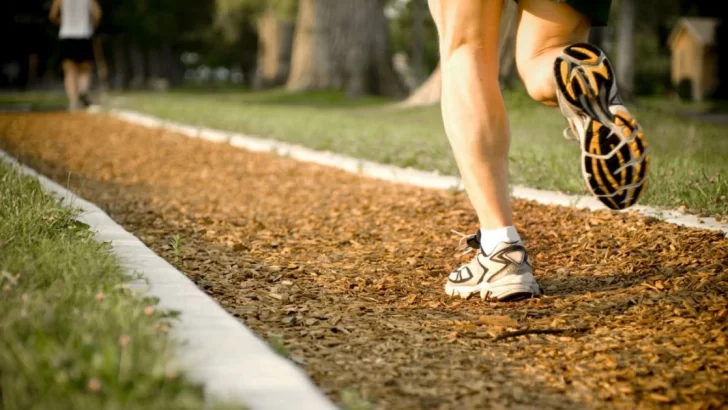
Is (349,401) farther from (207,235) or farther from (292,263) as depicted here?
(207,235)

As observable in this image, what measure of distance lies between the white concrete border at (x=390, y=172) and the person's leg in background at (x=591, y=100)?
1.15 metres

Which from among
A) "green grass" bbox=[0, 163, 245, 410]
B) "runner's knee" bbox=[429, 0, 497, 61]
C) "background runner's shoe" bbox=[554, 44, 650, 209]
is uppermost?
"runner's knee" bbox=[429, 0, 497, 61]

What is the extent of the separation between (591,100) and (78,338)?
5.91 ft

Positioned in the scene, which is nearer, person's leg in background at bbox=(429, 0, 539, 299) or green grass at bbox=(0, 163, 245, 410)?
green grass at bbox=(0, 163, 245, 410)

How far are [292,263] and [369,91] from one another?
16.4 meters

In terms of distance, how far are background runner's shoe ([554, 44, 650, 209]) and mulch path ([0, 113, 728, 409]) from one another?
50 centimetres

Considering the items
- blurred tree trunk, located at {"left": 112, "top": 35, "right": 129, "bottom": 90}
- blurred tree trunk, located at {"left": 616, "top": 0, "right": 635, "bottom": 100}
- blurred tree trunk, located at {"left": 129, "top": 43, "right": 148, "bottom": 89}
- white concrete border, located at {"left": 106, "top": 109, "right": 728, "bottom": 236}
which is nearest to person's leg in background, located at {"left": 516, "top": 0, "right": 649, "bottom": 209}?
white concrete border, located at {"left": 106, "top": 109, "right": 728, "bottom": 236}

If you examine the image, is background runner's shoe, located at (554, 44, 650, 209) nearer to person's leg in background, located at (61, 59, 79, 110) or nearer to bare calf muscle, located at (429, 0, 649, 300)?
bare calf muscle, located at (429, 0, 649, 300)

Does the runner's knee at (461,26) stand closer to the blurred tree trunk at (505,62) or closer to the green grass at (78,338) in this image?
the green grass at (78,338)

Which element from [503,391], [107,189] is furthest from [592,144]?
[107,189]

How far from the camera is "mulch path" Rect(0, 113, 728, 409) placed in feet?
7.98

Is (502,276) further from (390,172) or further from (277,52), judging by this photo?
(277,52)

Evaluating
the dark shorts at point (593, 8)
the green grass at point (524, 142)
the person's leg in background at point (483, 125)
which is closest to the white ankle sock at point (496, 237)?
the person's leg in background at point (483, 125)

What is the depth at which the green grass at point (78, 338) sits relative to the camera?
177cm
